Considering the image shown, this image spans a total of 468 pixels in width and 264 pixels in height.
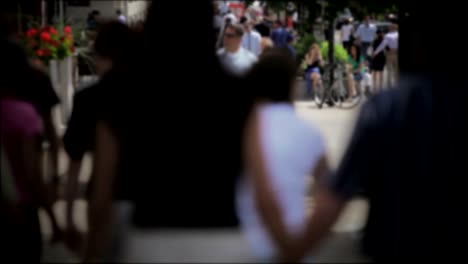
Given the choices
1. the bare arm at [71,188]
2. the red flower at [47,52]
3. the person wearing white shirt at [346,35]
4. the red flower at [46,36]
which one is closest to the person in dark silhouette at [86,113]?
the bare arm at [71,188]

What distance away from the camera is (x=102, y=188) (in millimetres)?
3471

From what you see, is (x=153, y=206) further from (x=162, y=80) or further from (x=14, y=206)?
(x=14, y=206)

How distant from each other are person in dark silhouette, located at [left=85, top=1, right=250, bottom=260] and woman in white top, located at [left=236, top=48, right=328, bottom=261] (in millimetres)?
61

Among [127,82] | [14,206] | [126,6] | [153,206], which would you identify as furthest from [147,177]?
[126,6]

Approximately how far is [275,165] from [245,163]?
11cm

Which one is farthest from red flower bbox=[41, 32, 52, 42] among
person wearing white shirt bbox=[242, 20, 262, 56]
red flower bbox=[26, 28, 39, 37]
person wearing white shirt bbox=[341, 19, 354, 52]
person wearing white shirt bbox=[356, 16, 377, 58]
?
person wearing white shirt bbox=[341, 19, 354, 52]

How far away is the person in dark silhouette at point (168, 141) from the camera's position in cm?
335

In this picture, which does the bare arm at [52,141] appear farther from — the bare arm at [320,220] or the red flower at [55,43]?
the red flower at [55,43]

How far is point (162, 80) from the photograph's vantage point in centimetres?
345

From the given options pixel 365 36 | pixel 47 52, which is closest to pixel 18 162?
pixel 47 52

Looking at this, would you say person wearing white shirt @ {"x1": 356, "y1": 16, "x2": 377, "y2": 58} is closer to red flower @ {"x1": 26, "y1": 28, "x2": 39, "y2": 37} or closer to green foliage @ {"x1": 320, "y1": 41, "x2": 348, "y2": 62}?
green foliage @ {"x1": 320, "y1": 41, "x2": 348, "y2": 62}

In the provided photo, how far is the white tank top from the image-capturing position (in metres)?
3.22

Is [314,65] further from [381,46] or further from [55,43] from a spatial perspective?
[55,43]

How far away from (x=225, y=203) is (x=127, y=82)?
1.52 ft
